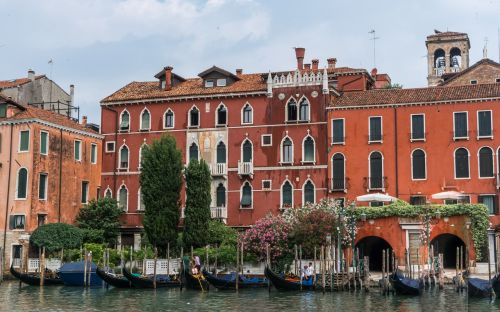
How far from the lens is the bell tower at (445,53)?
51.9 metres

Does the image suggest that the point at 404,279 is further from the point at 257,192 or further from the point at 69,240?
the point at 69,240

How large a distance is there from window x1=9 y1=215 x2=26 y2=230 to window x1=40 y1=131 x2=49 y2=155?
3.23 meters

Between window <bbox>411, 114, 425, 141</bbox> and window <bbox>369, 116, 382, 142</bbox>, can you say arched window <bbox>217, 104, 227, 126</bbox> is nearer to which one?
window <bbox>369, 116, 382, 142</bbox>

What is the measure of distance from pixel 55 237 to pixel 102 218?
10.4 ft

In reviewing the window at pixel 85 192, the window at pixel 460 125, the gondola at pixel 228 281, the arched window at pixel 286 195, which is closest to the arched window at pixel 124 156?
the window at pixel 85 192

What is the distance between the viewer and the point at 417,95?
36.0 meters

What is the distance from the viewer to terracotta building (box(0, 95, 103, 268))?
3600 cm

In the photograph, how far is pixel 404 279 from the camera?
27.3m

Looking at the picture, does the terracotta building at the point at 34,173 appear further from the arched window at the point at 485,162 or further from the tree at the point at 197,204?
the arched window at the point at 485,162

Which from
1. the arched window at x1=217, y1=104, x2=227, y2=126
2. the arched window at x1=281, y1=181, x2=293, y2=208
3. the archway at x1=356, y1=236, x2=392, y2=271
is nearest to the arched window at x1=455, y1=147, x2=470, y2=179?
the archway at x1=356, y1=236, x2=392, y2=271

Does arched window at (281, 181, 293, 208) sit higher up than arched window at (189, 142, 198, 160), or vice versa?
arched window at (189, 142, 198, 160)

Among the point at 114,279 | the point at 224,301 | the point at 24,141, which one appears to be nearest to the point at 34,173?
the point at 24,141

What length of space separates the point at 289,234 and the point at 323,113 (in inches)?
280

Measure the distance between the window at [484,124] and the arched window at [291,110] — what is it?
866cm
